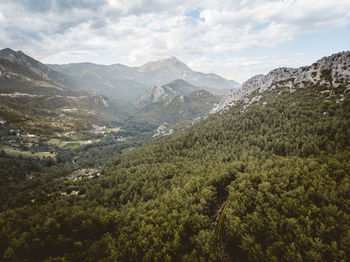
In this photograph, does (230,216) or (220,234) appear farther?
(220,234)

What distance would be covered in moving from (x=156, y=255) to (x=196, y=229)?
501 inches

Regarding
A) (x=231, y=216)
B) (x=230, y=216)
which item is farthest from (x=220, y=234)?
(x=231, y=216)

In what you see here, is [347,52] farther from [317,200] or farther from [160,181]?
[160,181]

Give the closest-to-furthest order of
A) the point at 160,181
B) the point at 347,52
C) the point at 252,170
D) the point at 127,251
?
the point at 127,251, the point at 252,170, the point at 160,181, the point at 347,52

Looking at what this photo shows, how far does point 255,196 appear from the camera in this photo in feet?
162

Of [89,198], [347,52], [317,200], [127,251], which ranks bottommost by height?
[89,198]

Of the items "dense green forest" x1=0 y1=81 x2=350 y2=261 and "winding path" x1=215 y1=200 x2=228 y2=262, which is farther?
"winding path" x1=215 y1=200 x2=228 y2=262

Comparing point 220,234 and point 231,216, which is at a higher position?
point 231,216

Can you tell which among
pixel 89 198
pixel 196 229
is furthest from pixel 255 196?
pixel 89 198

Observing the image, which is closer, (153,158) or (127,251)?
(127,251)

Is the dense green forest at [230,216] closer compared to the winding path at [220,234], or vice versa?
the dense green forest at [230,216]

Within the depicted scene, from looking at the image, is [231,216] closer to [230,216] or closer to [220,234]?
[230,216]

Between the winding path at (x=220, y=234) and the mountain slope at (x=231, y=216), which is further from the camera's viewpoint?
the winding path at (x=220, y=234)

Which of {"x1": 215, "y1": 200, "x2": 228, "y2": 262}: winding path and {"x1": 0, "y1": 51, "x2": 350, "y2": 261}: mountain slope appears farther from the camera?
{"x1": 215, "y1": 200, "x2": 228, "y2": 262}: winding path
